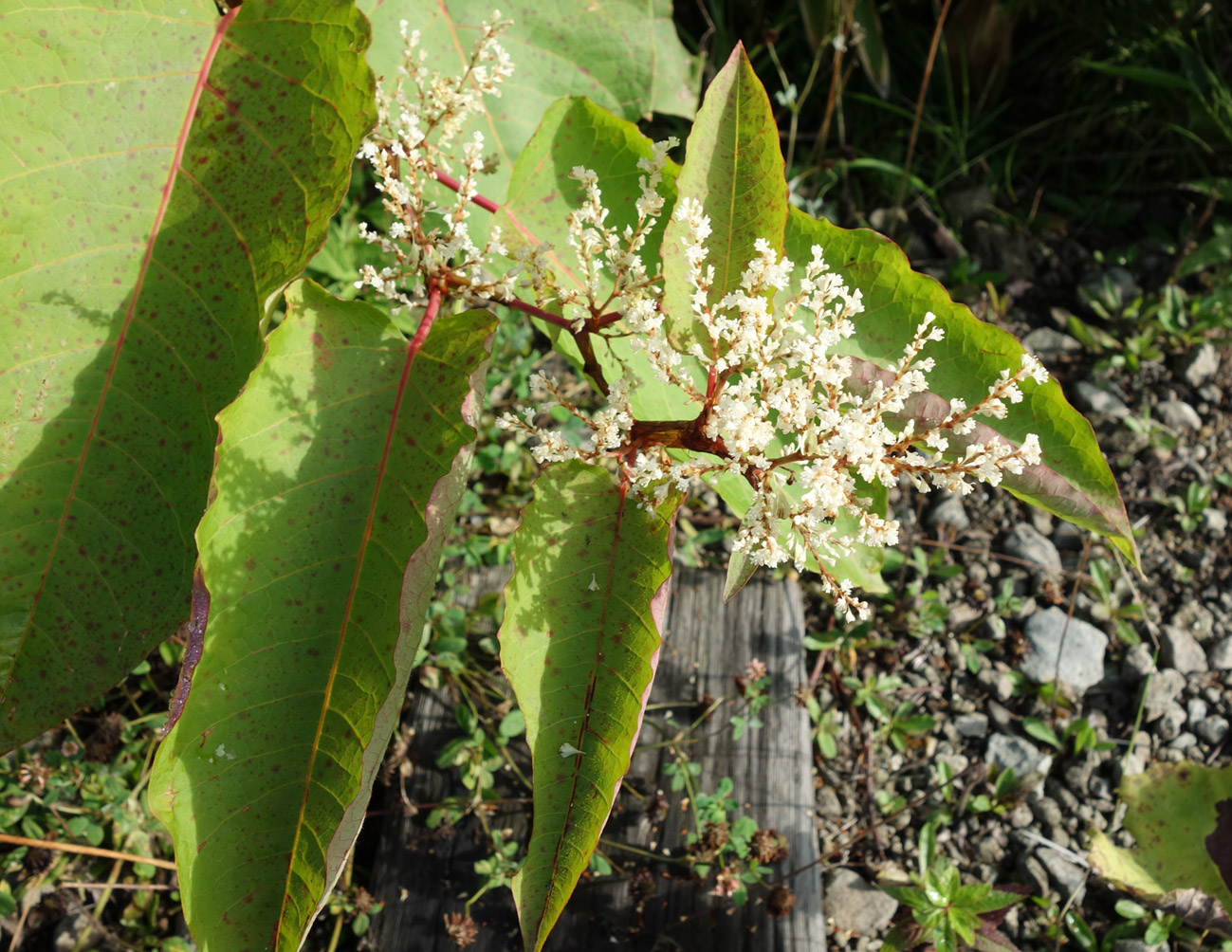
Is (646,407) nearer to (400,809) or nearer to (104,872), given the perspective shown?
(400,809)

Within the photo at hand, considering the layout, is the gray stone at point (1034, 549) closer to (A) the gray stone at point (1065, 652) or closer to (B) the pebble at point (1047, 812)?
(A) the gray stone at point (1065, 652)

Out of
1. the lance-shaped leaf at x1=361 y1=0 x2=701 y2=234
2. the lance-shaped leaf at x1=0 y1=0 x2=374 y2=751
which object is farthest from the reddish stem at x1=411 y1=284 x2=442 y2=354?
the lance-shaped leaf at x1=361 y1=0 x2=701 y2=234

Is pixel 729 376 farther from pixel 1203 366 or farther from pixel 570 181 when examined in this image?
pixel 1203 366

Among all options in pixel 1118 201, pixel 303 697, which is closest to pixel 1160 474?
pixel 1118 201

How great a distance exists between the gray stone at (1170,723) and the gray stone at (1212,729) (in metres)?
0.04

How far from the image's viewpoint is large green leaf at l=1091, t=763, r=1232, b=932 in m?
1.78

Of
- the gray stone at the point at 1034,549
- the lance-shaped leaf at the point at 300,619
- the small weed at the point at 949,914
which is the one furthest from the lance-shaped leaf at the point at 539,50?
the small weed at the point at 949,914

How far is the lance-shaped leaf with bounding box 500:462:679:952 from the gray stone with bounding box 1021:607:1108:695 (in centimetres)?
150

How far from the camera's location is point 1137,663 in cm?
208

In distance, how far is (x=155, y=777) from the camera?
2.92ft

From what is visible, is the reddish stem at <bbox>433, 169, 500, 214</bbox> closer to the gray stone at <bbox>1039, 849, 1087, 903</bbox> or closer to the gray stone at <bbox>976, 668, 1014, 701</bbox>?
the gray stone at <bbox>976, 668, 1014, 701</bbox>

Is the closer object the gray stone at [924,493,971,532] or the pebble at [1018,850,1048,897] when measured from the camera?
the pebble at [1018,850,1048,897]

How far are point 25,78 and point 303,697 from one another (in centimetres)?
76

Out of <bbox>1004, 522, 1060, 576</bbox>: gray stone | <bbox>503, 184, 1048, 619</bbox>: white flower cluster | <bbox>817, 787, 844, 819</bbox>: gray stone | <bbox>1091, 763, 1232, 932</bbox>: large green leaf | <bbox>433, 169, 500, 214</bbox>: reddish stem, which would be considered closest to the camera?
<bbox>503, 184, 1048, 619</bbox>: white flower cluster
